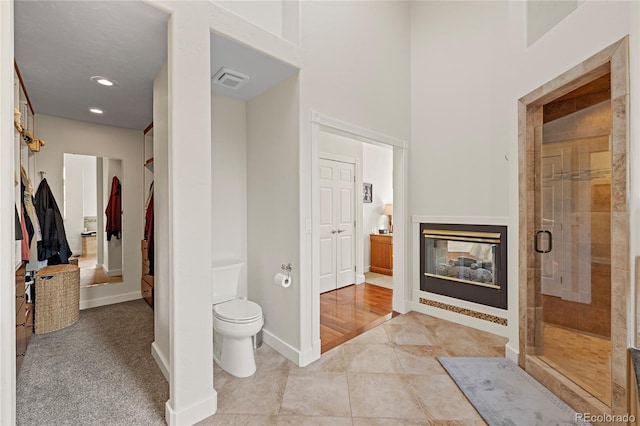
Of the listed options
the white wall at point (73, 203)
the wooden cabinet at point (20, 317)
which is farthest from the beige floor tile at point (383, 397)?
the white wall at point (73, 203)

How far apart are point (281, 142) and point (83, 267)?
122 inches

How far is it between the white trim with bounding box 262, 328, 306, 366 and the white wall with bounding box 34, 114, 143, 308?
2.43m

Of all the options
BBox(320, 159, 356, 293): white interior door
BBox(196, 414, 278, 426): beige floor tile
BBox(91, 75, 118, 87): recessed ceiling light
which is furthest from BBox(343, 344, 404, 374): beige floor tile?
BBox(91, 75, 118, 87): recessed ceiling light

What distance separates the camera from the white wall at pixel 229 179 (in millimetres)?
2848

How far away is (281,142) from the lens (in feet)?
8.39

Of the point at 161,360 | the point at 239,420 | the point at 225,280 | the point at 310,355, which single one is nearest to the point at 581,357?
the point at 310,355

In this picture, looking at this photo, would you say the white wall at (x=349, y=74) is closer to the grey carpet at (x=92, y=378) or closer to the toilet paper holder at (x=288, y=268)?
the toilet paper holder at (x=288, y=268)

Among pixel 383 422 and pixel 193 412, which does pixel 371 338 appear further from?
pixel 193 412

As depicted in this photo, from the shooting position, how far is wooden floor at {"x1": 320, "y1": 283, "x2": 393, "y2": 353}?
9.73ft

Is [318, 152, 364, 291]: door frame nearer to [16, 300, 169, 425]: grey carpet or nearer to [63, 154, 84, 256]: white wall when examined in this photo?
[16, 300, 169, 425]: grey carpet

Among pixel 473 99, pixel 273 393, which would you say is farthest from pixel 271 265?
pixel 473 99

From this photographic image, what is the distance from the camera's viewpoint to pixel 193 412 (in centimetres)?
172

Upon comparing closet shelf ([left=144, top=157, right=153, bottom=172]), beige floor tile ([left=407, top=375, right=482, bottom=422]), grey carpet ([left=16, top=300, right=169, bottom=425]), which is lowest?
beige floor tile ([left=407, top=375, right=482, bottom=422])

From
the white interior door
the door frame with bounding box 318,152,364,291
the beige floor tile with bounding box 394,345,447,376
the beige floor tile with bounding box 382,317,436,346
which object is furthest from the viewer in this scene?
the door frame with bounding box 318,152,364,291
